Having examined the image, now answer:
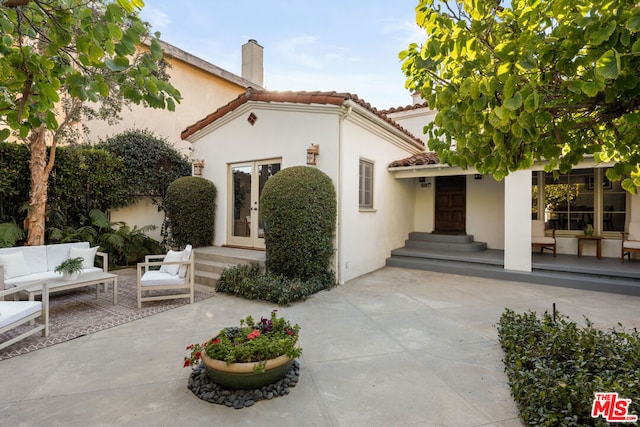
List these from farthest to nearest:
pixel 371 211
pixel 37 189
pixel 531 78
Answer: pixel 371 211, pixel 37 189, pixel 531 78

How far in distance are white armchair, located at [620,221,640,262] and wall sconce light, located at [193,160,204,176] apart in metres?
11.4

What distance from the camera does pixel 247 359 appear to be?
2.89 meters

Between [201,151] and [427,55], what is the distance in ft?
28.6

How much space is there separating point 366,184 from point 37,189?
7716 mm

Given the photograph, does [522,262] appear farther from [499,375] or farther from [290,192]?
[290,192]

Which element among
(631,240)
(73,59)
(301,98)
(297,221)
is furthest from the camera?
(631,240)

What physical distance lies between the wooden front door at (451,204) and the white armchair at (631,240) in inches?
154

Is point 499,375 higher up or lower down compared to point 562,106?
lower down

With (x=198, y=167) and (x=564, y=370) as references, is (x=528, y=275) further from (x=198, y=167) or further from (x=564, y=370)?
(x=198, y=167)

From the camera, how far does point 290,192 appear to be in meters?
6.37

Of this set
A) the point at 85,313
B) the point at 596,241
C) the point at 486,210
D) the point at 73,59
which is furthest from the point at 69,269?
the point at 596,241

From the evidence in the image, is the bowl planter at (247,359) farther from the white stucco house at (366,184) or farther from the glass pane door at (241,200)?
the glass pane door at (241,200)

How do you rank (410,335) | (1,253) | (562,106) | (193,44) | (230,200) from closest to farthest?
(562,106) < (410,335) < (1,253) < (230,200) < (193,44)

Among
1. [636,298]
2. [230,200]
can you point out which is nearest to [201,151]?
[230,200]
